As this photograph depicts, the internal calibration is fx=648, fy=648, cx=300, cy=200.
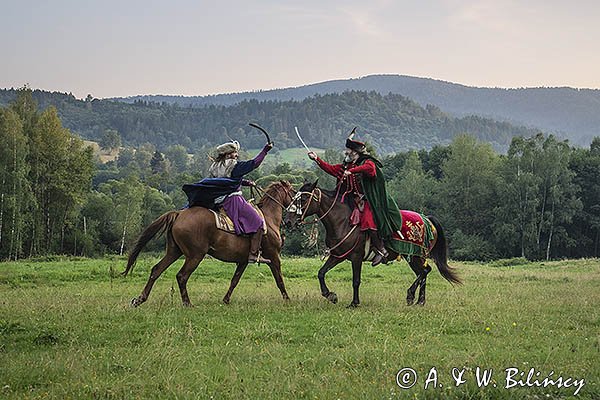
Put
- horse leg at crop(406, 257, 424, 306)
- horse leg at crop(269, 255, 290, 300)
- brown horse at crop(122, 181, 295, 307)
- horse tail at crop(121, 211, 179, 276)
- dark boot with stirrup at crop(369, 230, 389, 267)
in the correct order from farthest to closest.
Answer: horse leg at crop(406, 257, 424, 306) → horse leg at crop(269, 255, 290, 300) → dark boot with stirrup at crop(369, 230, 389, 267) → horse tail at crop(121, 211, 179, 276) → brown horse at crop(122, 181, 295, 307)

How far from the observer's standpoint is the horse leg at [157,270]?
12.3 m

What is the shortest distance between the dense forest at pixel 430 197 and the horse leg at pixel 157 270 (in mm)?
32057

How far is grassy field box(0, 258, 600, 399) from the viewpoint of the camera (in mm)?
6918

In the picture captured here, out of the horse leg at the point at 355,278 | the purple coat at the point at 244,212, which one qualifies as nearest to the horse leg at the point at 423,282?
the horse leg at the point at 355,278

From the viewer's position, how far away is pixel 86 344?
347 inches

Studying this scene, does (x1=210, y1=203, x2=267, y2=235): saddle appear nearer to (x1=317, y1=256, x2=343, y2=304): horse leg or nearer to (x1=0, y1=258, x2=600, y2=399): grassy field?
(x1=0, y1=258, x2=600, y2=399): grassy field

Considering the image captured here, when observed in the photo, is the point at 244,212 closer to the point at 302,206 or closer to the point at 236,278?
the point at 302,206

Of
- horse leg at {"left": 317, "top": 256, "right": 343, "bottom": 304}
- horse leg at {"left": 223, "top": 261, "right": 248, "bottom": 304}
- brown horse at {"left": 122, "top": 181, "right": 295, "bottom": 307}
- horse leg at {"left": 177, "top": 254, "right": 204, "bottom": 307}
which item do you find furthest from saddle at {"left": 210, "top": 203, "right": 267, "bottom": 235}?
horse leg at {"left": 317, "top": 256, "right": 343, "bottom": 304}

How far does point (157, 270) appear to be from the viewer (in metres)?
12.5

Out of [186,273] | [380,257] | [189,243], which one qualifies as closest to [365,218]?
[380,257]

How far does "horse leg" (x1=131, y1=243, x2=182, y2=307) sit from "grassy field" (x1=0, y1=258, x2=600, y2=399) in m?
0.30

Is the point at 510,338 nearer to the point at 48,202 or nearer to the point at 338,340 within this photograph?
the point at 338,340

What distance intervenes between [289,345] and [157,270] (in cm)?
431

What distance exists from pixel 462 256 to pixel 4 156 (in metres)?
40.0
